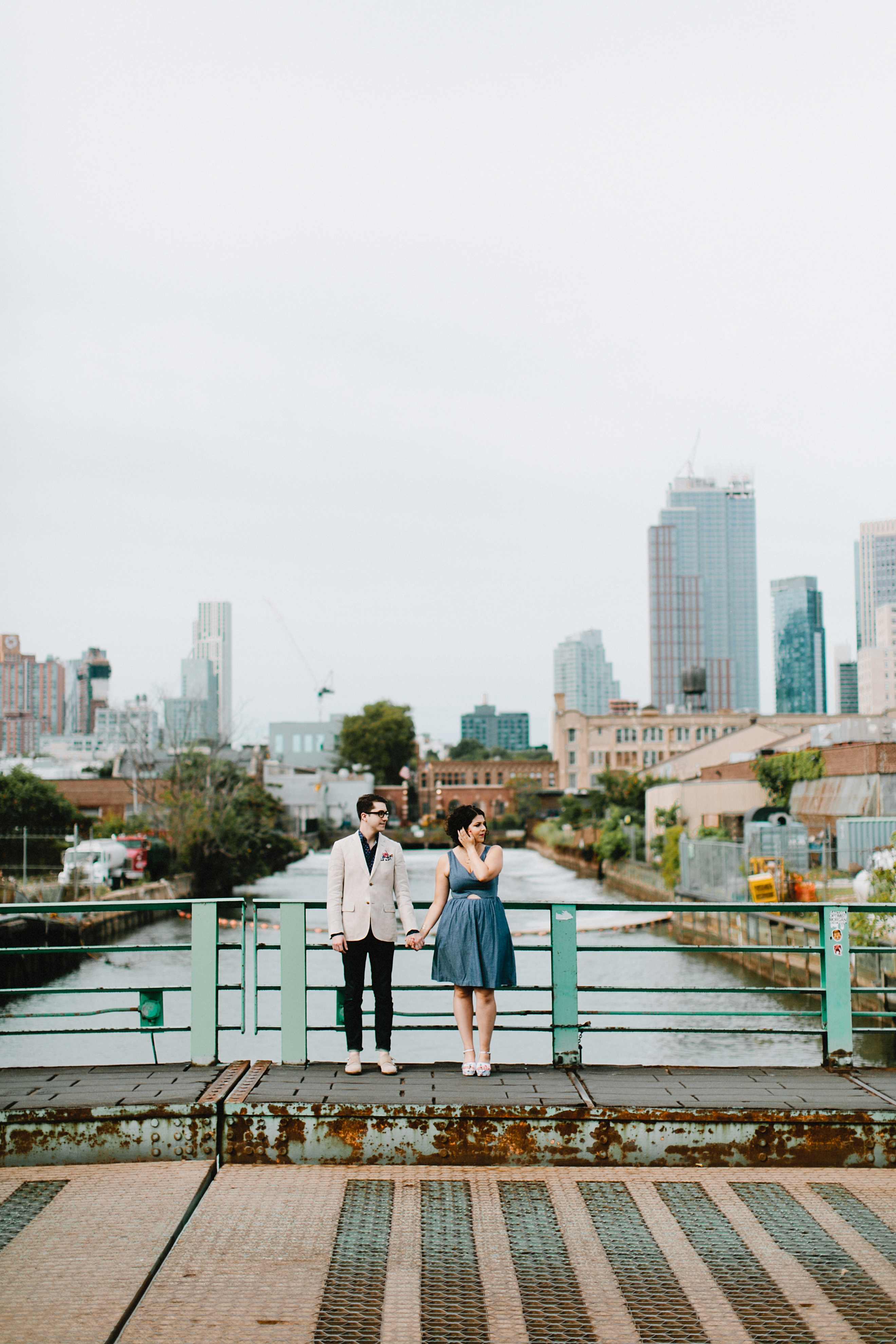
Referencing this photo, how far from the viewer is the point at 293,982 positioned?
7.45 metres

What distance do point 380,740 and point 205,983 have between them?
381ft

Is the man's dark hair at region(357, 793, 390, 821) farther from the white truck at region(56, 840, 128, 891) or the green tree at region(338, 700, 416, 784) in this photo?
the green tree at region(338, 700, 416, 784)

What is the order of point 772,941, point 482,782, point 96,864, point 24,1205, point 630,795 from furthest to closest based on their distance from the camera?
point 482,782, point 630,795, point 96,864, point 772,941, point 24,1205

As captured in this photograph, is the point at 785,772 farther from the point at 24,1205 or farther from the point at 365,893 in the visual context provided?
the point at 24,1205

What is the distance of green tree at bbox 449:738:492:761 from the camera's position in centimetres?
17988

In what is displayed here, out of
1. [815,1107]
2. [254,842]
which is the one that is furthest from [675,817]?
[815,1107]

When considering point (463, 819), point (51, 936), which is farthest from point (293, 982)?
point (51, 936)

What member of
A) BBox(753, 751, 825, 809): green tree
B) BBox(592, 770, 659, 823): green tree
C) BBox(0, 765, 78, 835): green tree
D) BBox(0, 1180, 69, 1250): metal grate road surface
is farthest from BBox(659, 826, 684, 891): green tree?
BBox(0, 1180, 69, 1250): metal grate road surface

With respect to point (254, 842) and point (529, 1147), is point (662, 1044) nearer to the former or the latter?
point (529, 1147)

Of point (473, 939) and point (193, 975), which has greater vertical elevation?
point (473, 939)

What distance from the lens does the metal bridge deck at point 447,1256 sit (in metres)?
4.50

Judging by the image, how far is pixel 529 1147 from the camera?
Answer: 6.47 meters

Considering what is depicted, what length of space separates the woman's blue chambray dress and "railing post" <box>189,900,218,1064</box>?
140 cm

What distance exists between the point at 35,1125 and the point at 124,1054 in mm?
12328
